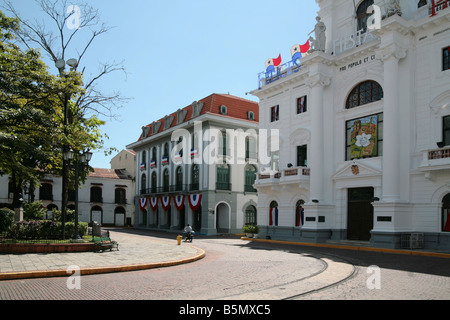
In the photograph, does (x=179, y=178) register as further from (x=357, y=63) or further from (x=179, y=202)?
(x=357, y=63)

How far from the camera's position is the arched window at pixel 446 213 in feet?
64.0

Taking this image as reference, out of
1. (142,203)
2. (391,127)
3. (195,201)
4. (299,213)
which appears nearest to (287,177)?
(299,213)

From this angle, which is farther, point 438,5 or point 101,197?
point 101,197

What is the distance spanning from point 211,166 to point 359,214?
56.0ft

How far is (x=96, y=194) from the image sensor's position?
56312 millimetres

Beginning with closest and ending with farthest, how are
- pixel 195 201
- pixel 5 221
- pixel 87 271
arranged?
pixel 87 271 → pixel 5 221 → pixel 195 201

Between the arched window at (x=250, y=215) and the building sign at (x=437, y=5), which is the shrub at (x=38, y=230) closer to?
the building sign at (x=437, y=5)

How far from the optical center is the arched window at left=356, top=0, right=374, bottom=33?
2517 cm

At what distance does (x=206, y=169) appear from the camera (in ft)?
125

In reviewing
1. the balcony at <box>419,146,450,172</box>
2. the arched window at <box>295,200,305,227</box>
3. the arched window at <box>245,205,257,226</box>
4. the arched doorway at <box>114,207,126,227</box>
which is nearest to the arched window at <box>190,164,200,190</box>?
the arched window at <box>245,205,257,226</box>

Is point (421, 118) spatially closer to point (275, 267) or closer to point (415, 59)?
point (415, 59)

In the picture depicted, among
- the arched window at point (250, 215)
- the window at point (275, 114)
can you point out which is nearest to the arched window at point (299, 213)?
the window at point (275, 114)

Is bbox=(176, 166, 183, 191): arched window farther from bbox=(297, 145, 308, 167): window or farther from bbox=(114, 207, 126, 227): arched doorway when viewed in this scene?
bbox=(114, 207, 126, 227): arched doorway
